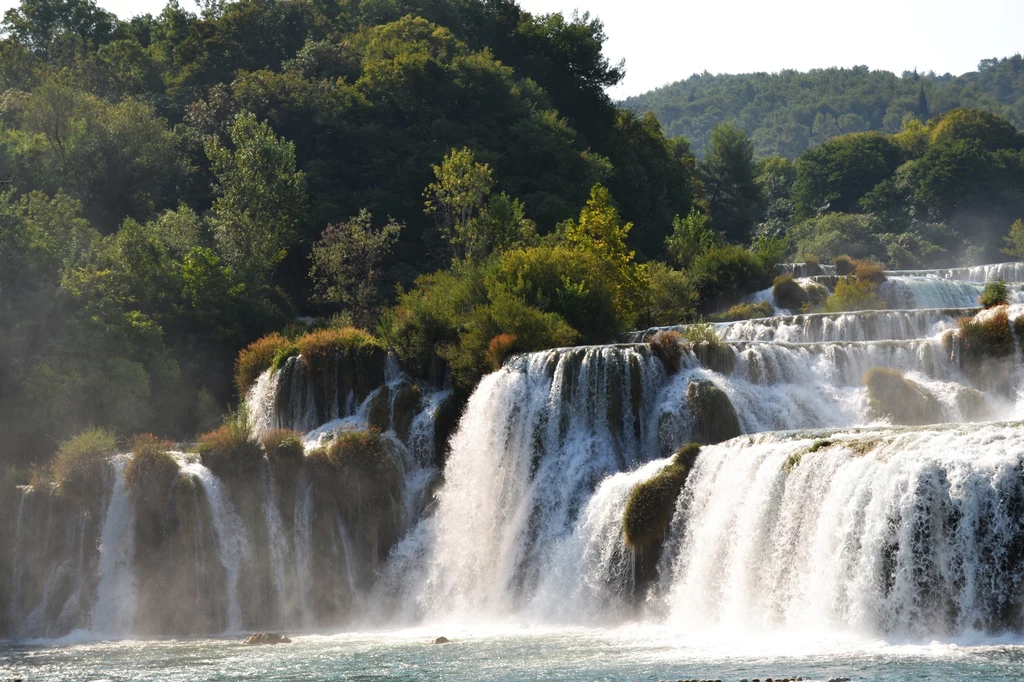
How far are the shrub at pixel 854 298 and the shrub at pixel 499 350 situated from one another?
18132mm

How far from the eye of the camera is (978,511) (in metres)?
25.6

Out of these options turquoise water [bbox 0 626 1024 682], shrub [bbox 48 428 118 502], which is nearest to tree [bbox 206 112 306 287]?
shrub [bbox 48 428 118 502]

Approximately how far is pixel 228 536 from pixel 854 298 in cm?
2847

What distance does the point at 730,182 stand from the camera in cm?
10469

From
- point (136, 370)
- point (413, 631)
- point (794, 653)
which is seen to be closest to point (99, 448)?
point (136, 370)

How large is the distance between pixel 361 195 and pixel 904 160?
73.2 m

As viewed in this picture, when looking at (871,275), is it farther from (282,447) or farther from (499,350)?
(282,447)

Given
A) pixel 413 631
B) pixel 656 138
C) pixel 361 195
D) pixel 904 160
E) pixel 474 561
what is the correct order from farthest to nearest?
pixel 904 160 < pixel 656 138 < pixel 361 195 < pixel 474 561 < pixel 413 631

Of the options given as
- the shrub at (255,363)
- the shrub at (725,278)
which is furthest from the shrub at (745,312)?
the shrub at (255,363)

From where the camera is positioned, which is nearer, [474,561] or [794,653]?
[794,653]

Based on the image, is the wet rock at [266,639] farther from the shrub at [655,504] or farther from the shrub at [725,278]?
the shrub at [725,278]

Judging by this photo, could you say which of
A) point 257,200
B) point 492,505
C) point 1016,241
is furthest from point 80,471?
point 1016,241

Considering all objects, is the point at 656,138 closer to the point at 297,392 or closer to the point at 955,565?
the point at 297,392

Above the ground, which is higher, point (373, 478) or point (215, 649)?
point (373, 478)
